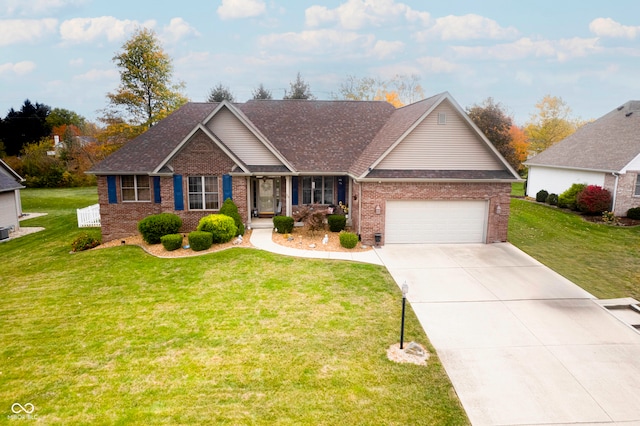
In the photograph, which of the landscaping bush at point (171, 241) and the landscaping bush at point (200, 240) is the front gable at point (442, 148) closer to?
the landscaping bush at point (200, 240)

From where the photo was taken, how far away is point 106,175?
18.2 metres

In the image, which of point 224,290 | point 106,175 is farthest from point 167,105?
point 224,290

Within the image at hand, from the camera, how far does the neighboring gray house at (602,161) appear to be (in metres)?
21.8

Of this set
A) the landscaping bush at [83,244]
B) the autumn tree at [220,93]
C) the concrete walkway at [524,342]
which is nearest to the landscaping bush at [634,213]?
the concrete walkway at [524,342]

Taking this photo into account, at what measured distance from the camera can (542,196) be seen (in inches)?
1105

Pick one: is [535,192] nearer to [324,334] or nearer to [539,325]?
[539,325]

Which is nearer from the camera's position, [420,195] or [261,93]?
[420,195]

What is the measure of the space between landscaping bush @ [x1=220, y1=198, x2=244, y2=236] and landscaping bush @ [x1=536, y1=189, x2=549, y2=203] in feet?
73.4

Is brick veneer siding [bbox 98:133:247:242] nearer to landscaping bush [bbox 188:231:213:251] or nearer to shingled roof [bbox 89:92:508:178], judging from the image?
shingled roof [bbox 89:92:508:178]

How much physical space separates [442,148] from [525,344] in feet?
33.0

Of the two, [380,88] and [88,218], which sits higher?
[380,88]

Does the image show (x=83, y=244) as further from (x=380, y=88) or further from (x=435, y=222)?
(x=380, y=88)

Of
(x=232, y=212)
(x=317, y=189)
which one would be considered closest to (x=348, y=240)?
(x=232, y=212)

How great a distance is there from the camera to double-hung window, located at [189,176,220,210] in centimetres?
1810
